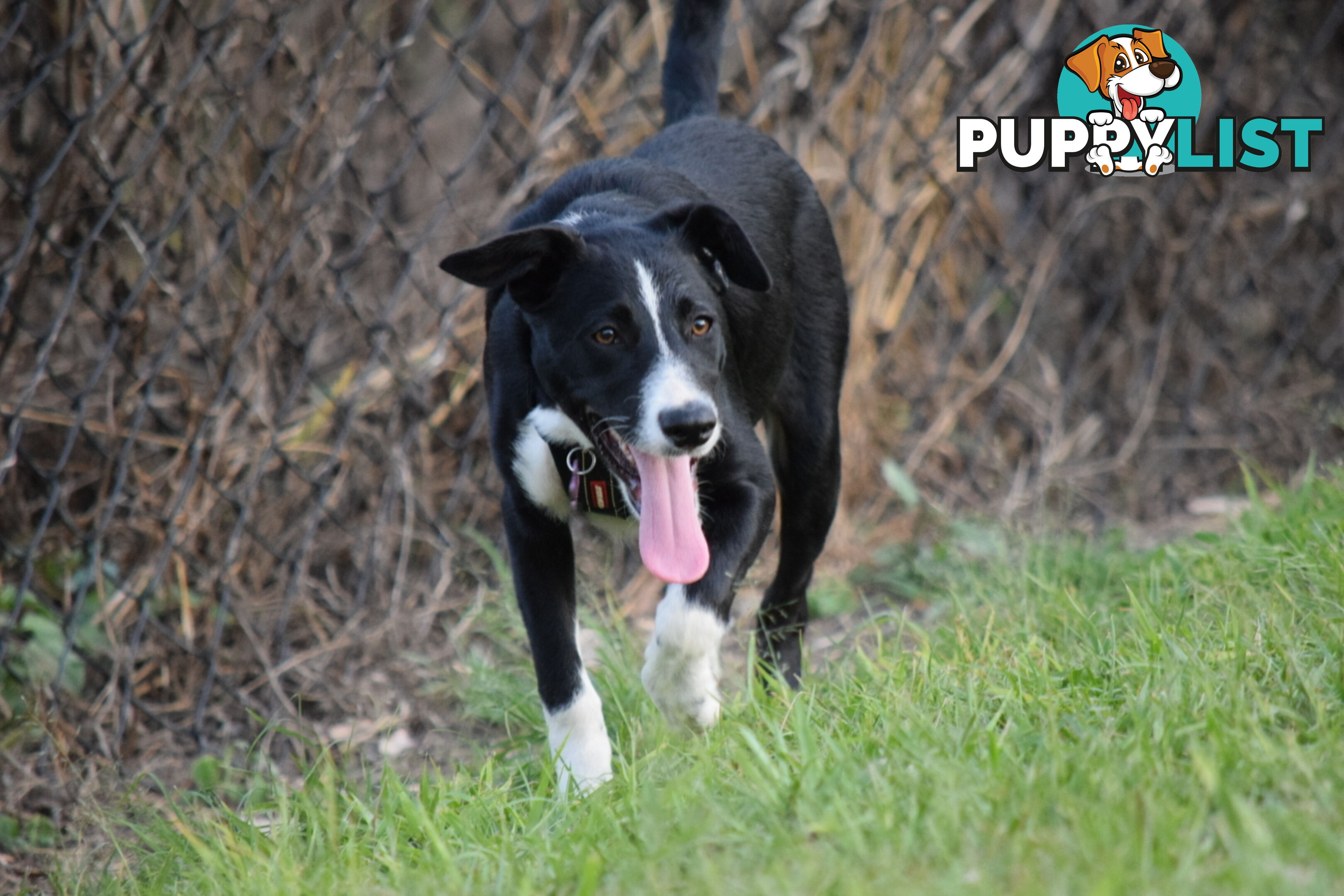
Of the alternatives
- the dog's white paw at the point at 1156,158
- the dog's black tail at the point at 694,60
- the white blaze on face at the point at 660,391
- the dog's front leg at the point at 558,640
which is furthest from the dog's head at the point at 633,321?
the dog's white paw at the point at 1156,158

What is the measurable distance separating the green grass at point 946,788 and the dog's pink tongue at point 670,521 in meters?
0.31

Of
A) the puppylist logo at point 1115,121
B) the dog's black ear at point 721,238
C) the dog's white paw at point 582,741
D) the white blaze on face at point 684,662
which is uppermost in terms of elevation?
the dog's black ear at point 721,238

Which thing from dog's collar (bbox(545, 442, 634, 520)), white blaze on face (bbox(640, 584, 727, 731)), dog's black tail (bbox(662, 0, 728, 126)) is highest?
dog's black tail (bbox(662, 0, 728, 126))

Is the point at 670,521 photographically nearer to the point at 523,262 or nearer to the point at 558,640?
the point at 558,640

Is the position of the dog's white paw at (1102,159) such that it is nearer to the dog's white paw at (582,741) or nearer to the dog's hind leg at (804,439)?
the dog's hind leg at (804,439)

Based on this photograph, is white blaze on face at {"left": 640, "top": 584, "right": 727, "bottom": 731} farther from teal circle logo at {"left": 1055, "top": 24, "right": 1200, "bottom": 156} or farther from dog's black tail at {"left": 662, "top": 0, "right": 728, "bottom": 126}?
teal circle logo at {"left": 1055, "top": 24, "right": 1200, "bottom": 156}

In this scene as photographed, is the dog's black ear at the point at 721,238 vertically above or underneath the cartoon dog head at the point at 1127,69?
above

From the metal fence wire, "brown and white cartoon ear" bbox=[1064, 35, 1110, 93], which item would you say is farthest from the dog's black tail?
"brown and white cartoon ear" bbox=[1064, 35, 1110, 93]

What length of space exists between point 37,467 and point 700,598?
2025mm

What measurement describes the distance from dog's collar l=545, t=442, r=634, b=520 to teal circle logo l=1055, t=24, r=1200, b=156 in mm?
2846

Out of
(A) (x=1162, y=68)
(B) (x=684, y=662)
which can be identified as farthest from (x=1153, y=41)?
(B) (x=684, y=662)

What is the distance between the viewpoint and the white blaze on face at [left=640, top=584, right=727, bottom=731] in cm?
247

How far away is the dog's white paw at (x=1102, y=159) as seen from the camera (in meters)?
4.70

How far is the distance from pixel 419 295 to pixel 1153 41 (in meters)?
2.88
